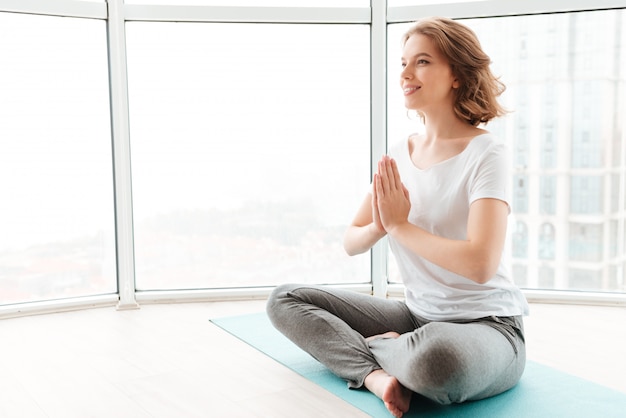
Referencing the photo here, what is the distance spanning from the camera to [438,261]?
1797 mm

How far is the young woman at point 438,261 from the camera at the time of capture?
1740 millimetres

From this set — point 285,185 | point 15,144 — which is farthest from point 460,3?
point 15,144

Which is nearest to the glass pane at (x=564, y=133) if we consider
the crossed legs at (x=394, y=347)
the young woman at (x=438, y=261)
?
the young woman at (x=438, y=261)

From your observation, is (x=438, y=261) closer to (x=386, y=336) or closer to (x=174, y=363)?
(x=386, y=336)

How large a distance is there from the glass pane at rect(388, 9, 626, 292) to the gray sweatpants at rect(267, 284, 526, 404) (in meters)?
1.41

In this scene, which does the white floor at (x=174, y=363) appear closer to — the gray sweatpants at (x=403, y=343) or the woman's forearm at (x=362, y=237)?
the gray sweatpants at (x=403, y=343)

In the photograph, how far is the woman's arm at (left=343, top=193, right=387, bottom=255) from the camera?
202cm

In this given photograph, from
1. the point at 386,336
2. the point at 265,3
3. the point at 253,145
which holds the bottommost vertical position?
the point at 386,336

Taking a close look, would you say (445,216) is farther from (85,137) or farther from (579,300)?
(85,137)

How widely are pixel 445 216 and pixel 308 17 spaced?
1635 mm

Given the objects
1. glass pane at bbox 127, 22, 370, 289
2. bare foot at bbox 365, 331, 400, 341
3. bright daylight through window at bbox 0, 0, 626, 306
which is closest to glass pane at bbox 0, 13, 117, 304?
bright daylight through window at bbox 0, 0, 626, 306

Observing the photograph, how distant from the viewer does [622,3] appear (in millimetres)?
2943

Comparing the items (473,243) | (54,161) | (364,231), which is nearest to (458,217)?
(473,243)

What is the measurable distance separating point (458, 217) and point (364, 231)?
327 mm
